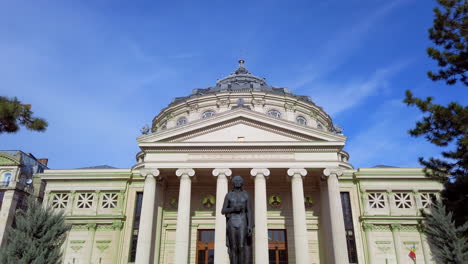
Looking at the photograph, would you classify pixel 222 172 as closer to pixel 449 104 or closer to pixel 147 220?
pixel 147 220

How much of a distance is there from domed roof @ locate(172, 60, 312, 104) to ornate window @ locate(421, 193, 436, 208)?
15380mm

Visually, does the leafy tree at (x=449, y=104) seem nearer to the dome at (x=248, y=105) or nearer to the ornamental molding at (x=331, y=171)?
the ornamental molding at (x=331, y=171)

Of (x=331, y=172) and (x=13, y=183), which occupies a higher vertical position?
(x=13, y=183)

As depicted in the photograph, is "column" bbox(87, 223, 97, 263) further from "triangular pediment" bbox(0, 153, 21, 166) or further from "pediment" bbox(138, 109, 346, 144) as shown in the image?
"triangular pediment" bbox(0, 153, 21, 166)

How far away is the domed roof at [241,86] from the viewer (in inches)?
1522

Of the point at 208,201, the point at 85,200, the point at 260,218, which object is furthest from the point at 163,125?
the point at 260,218

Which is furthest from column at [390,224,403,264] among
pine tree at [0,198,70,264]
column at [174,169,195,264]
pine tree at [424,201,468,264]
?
pine tree at [0,198,70,264]

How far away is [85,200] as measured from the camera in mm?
29281

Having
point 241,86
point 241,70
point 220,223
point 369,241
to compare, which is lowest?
point 369,241

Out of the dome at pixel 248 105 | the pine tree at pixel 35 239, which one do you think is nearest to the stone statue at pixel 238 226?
the pine tree at pixel 35 239

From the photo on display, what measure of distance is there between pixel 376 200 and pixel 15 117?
2587 centimetres

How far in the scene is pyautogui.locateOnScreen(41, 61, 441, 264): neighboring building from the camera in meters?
23.7

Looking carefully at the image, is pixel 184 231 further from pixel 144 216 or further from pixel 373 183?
pixel 373 183

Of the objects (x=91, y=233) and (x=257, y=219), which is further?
(x=91, y=233)
